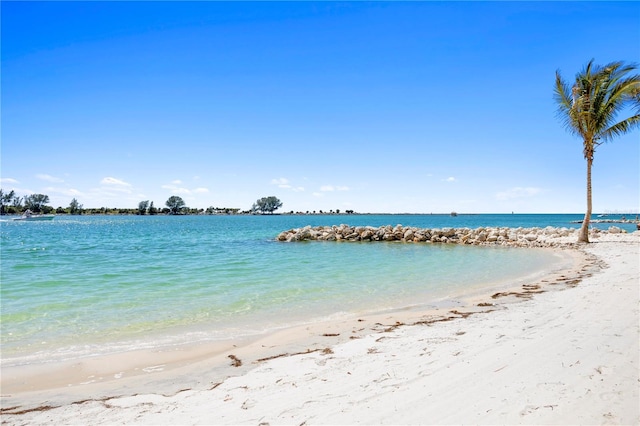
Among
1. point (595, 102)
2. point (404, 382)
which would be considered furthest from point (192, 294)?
point (595, 102)

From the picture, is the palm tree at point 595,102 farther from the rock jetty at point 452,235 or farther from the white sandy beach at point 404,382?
the white sandy beach at point 404,382

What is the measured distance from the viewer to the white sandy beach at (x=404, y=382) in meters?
3.30

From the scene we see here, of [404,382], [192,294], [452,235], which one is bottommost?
[192,294]

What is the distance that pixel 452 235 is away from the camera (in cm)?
2995

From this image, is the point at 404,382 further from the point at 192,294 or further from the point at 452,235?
the point at 452,235

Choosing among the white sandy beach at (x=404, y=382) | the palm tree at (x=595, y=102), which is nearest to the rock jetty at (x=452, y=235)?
the palm tree at (x=595, y=102)

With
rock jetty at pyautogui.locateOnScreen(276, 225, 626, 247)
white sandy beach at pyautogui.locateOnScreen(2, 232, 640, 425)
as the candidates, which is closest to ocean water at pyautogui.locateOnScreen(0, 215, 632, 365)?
white sandy beach at pyautogui.locateOnScreen(2, 232, 640, 425)

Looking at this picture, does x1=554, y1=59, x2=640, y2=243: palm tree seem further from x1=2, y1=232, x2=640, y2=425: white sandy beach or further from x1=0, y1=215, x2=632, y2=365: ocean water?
x1=2, y1=232, x2=640, y2=425: white sandy beach

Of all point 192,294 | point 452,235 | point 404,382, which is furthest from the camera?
point 452,235

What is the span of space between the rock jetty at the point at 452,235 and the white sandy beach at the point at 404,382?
20.3 m

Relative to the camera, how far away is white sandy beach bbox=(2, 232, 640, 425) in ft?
10.8

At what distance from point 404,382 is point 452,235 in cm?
2799

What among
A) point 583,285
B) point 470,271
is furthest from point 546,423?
point 470,271

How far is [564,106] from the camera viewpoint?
1994 cm
